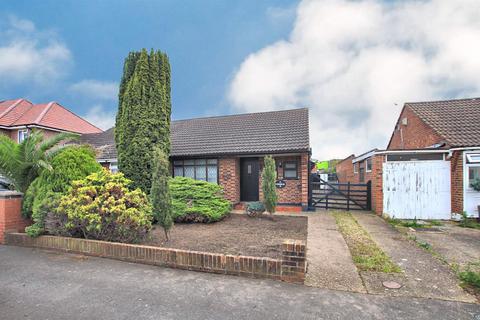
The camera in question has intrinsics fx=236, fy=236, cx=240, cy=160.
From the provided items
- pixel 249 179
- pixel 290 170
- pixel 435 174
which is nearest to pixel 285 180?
pixel 290 170

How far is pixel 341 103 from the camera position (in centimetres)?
1350

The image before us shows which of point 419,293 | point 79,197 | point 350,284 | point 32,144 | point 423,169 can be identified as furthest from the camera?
point 423,169

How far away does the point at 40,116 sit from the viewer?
19.7m

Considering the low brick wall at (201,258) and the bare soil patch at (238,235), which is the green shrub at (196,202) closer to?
the bare soil patch at (238,235)

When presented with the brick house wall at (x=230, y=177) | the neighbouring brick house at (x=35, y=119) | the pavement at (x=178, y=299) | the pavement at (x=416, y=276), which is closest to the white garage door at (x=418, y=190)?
the pavement at (x=416, y=276)

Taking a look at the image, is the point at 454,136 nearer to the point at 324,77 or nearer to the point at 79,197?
the point at 324,77

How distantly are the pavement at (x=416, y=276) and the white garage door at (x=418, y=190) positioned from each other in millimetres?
3396

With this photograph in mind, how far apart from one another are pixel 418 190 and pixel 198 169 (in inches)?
373

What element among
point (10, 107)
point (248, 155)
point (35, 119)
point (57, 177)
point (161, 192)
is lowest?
point (161, 192)

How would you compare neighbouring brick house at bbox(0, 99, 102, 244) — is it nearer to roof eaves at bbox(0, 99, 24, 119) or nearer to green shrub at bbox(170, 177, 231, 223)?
roof eaves at bbox(0, 99, 24, 119)

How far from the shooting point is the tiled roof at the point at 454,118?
9070mm

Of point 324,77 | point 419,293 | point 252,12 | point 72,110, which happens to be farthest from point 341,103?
point 72,110

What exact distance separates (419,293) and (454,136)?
8.87m

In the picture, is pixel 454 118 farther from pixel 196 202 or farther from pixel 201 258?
pixel 201 258
